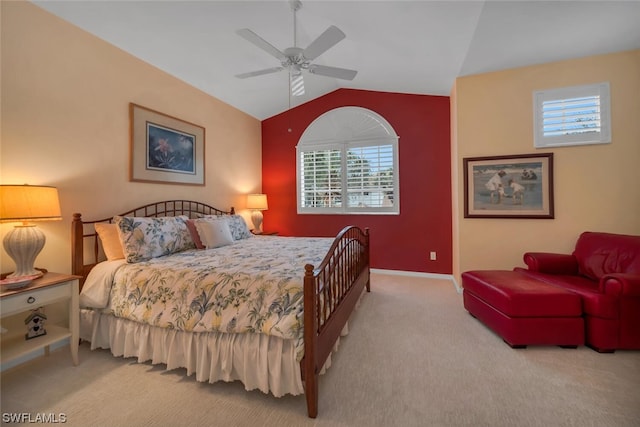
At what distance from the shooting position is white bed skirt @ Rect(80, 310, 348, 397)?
1.71m

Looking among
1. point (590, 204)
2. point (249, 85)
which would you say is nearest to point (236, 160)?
point (249, 85)

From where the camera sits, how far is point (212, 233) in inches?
122

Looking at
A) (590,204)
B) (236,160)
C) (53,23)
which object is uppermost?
(53,23)

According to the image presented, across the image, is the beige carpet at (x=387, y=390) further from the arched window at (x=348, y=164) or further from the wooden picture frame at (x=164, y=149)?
the arched window at (x=348, y=164)

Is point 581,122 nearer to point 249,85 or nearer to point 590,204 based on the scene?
point 590,204

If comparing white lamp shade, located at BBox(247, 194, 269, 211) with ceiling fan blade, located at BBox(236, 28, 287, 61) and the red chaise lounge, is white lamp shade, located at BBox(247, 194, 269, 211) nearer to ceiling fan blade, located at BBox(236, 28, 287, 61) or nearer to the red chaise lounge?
ceiling fan blade, located at BBox(236, 28, 287, 61)

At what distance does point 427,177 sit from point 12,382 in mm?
4993

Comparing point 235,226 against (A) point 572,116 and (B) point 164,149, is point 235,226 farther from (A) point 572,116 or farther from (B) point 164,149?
(A) point 572,116

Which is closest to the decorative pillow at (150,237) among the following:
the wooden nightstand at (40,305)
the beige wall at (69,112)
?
the wooden nightstand at (40,305)

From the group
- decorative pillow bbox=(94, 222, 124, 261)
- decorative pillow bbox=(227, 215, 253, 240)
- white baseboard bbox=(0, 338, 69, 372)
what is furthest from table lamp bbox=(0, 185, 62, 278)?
decorative pillow bbox=(227, 215, 253, 240)

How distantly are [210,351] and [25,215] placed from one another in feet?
5.31

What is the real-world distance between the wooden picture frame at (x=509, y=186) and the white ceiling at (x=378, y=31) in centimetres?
116

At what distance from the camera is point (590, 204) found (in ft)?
10.4

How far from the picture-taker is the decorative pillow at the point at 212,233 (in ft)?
10.0
